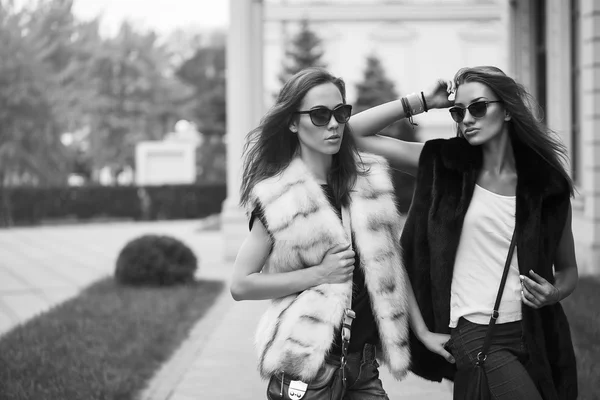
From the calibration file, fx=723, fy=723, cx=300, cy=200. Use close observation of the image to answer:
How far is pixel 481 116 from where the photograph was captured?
263 cm

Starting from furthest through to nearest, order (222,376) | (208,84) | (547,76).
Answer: (208,84)
(547,76)
(222,376)

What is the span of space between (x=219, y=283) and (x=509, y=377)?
27.6 feet

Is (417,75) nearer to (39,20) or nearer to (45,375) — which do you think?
(39,20)

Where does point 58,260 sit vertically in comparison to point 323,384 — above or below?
below

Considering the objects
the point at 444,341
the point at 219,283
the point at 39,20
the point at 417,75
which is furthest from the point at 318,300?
the point at 417,75

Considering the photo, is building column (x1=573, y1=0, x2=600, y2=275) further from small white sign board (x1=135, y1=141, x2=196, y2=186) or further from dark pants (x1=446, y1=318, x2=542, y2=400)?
small white sign board (x1=135, y1=141, x2=196, y2=186)

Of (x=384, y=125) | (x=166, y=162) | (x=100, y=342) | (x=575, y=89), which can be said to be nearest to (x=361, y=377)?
(x=384, y=125)

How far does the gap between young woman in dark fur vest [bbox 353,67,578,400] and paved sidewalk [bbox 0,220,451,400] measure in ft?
8.30

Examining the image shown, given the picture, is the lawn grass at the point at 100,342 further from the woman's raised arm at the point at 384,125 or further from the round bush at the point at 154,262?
the woman's raised arm at the point at 384,125

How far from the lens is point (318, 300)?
2.56m

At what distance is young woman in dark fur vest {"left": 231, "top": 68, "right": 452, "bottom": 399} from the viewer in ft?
8.40

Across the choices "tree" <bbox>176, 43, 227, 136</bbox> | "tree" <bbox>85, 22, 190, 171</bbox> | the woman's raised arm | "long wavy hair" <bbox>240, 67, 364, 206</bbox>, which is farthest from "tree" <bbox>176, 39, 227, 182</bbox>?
"long wavy hair" <bbox>240, 67, 364, 206</bbox>

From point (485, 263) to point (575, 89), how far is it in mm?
9133

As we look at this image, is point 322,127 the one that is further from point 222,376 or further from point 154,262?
point 154,262
